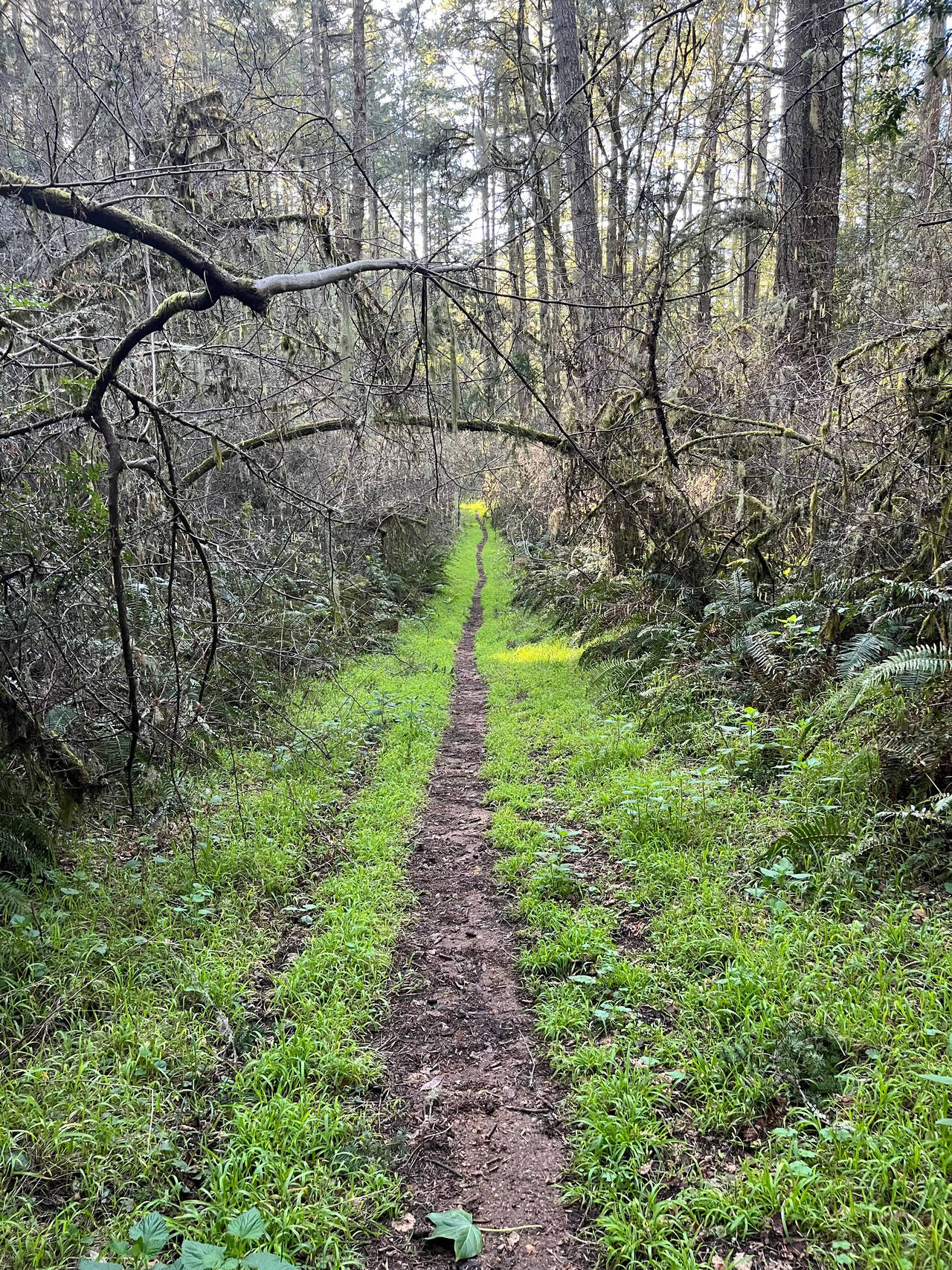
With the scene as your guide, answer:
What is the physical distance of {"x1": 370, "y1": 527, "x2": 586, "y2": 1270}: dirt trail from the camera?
2.55 meters

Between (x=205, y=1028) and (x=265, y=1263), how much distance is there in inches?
53.2

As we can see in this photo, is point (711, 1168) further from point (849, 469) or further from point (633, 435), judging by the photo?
point (633, 435)

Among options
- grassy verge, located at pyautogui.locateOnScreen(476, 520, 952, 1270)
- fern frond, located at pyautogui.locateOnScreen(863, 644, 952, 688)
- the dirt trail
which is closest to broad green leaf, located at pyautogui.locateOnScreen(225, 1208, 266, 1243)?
the dirt trail

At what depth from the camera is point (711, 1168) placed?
2.64 metres

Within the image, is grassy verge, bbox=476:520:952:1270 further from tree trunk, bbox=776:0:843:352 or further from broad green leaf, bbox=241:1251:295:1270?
tree trunk, bbox=776:0:843:352

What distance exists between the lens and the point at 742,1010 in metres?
3.26

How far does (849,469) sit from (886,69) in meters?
3.01

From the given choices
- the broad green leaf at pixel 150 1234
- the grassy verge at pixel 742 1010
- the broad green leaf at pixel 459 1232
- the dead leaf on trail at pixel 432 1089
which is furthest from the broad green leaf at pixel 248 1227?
the grassy verge at pixel 742 1010

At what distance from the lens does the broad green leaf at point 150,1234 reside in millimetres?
2281

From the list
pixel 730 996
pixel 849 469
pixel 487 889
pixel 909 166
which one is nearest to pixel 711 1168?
pixel 730 996

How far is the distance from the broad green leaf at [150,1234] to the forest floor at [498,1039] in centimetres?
1

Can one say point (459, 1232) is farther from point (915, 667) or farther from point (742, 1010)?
point (915, 667)

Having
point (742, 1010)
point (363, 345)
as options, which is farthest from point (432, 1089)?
point (363, 345)

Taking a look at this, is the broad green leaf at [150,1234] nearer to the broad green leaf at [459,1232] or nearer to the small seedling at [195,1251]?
the small seedling at [195,1251]
